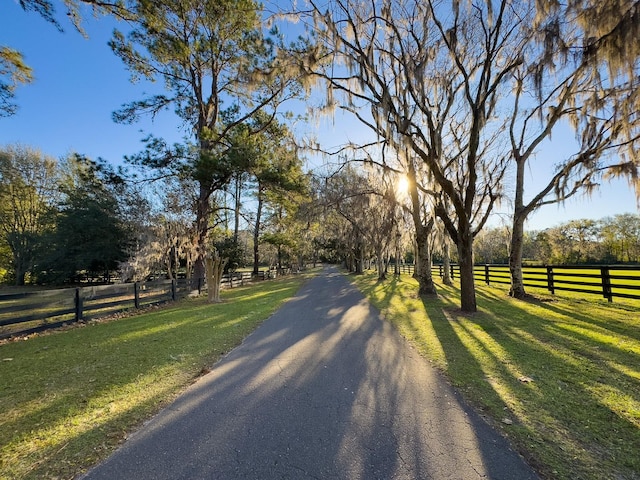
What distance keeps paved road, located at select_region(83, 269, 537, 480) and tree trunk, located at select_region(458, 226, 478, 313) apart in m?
4.39

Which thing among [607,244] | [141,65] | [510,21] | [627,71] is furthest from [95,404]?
[607,244]

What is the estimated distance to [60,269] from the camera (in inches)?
990

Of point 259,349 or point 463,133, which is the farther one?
point 463,133

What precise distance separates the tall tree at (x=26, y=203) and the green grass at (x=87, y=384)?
27.5 meters

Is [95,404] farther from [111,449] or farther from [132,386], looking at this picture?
[111,449]

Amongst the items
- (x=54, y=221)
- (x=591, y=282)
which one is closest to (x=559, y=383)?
(x=591, y=282)

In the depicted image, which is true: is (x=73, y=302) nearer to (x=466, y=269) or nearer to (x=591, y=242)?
(x=466, y=269)

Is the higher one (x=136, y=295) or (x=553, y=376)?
(x=136, y=295)

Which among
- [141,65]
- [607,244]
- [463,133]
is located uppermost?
[141,65]

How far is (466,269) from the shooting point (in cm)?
809

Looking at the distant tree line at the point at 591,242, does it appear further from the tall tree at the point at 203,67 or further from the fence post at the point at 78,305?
the fence post at the point at 78,305

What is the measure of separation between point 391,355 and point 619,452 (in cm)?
274

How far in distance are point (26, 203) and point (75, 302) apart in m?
27.7

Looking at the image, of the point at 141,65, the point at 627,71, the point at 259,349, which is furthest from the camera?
the point at 141,65
